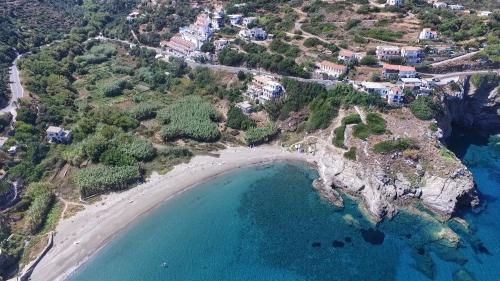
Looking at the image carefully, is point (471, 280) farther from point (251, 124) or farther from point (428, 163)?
point (251, 124)

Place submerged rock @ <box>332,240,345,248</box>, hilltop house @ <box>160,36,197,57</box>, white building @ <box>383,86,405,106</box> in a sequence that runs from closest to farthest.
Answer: submerged rock @ <box>332,240,345,248</box>, white building @ <box>383,86,405,106</box>, hilltop house @ <box>160,36,197,57</box>

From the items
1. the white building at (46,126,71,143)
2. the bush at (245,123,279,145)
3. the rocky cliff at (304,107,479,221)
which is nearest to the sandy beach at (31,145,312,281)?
the bush at (245,123,279,145)

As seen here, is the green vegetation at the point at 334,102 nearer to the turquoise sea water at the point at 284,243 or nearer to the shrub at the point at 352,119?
the shrub at the point at 352,119

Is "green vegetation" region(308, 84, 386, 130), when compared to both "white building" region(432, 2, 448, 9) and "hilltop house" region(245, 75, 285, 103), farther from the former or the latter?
"white building" region(432, 2, 448, 9)

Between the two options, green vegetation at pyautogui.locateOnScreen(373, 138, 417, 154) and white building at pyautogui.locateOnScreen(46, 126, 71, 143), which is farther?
white building at pyautogui.locateOnScreen(46, 126, 71, 143)

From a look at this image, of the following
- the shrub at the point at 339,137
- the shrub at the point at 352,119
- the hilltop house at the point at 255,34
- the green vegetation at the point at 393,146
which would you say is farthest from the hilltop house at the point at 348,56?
the green vegetation at the point at 393,146

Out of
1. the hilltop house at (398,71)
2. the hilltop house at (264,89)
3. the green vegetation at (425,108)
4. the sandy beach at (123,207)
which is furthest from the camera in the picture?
the hilltop house at (264,89)
